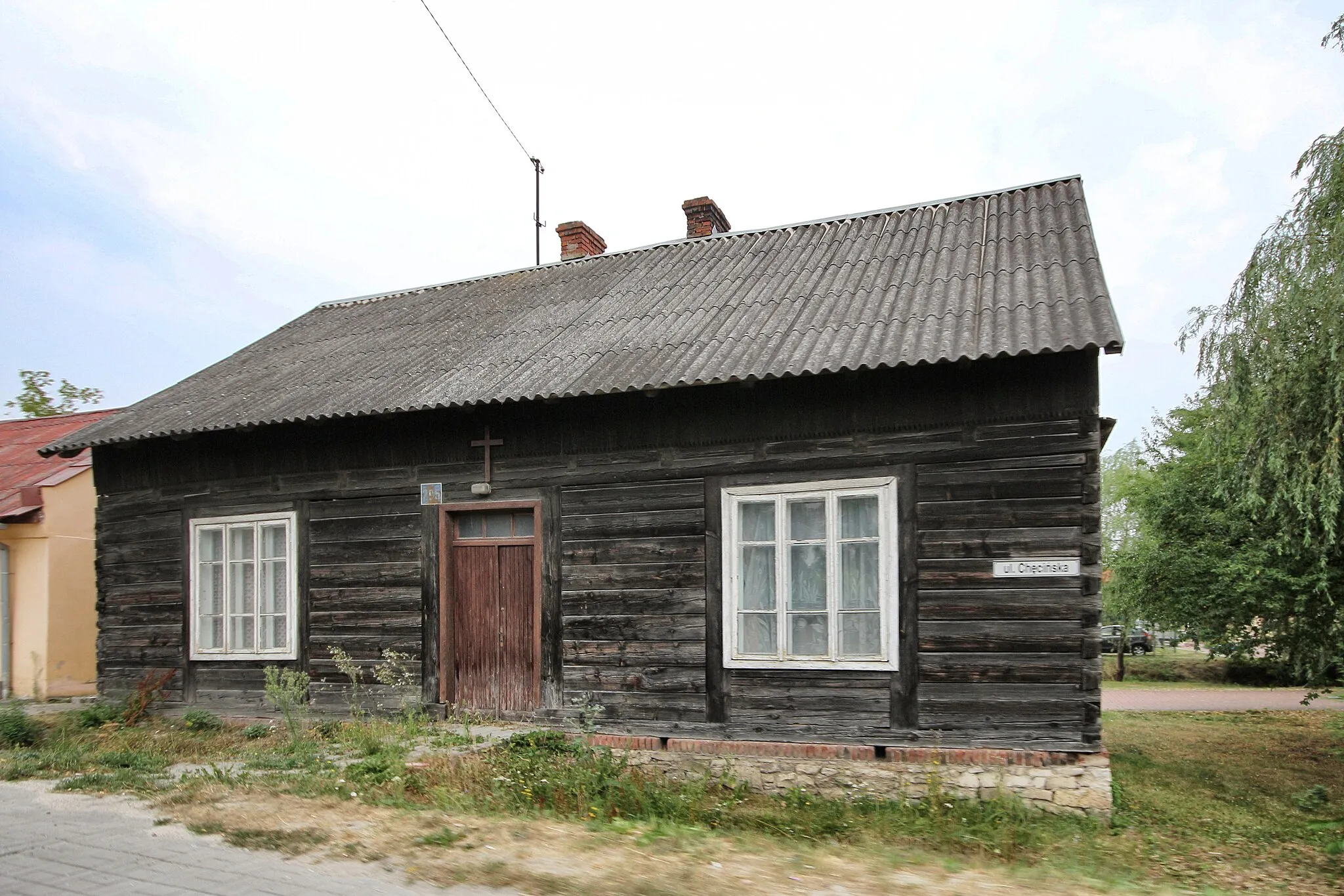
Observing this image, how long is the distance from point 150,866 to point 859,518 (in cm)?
578

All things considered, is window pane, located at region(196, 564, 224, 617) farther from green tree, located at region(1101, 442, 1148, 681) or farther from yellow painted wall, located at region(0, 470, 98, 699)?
green tree, located at region(1101, 442, 1148, 681)

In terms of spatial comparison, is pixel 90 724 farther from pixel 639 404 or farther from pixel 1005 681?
pixel 1005 681

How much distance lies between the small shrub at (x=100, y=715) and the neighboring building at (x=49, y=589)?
2740 millimetres

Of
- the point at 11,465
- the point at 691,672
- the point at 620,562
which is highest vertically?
the point at 11,465

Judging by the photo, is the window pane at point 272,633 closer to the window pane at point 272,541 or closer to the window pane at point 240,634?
the window pane at point 240,634

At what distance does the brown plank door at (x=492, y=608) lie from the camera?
10.3 metres

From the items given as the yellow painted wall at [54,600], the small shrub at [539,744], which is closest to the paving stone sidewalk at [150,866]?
the small shrub at [539,744]

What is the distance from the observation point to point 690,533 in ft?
31.3

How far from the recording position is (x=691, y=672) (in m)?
9.45

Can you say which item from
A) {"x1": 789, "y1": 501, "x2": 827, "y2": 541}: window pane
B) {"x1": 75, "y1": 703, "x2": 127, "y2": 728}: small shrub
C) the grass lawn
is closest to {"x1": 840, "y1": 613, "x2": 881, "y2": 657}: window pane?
{"x1": 789, "y1": 501, "x2": 827, "y2": 541}: window pane

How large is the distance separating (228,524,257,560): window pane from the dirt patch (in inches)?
194

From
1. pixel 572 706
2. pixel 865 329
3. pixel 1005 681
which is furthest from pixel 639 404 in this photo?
pixel 1005 681

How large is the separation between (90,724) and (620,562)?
6.29 metres

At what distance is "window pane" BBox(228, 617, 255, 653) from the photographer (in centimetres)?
1170
